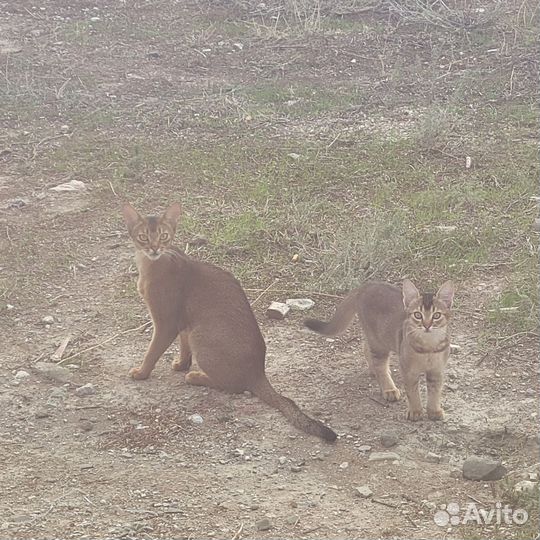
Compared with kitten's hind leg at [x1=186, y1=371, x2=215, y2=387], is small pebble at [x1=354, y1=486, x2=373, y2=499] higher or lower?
higher

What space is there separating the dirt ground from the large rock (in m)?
0.04

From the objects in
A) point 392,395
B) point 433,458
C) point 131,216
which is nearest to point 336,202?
point 131,216

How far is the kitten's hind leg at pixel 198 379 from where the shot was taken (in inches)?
183

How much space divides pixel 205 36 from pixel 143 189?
2.98 metres

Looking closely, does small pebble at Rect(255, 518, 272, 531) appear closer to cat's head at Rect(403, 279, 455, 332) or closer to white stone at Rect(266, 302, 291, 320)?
cat's head at Rect(403, 279, 455, 332)

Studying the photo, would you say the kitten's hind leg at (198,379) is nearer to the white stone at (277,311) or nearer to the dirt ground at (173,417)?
the dirt ground at (173,417)

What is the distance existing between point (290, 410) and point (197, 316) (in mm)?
626

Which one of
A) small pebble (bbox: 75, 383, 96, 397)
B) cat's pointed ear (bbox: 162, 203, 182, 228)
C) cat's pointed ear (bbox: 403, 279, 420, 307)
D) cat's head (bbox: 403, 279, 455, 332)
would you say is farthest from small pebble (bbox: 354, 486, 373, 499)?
cat's pointed ear (bbox: 162, 203, 182, 228)

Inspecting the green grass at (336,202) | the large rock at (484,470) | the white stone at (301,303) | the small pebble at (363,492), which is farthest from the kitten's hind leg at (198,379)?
the large rock at (484,470)

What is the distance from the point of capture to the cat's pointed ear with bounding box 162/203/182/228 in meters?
4.82

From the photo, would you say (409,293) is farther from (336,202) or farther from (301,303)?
(336,202)

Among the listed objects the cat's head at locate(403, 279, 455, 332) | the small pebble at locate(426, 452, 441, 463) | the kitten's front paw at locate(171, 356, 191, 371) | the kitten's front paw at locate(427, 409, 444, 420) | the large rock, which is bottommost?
the kitten's front paw at locate(171, 356, 191, 371)

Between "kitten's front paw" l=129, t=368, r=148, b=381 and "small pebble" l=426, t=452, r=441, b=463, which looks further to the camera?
"kitten's front paw" l=129, t=368, r=148, b=381

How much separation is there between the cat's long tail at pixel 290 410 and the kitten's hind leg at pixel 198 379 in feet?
0.69
